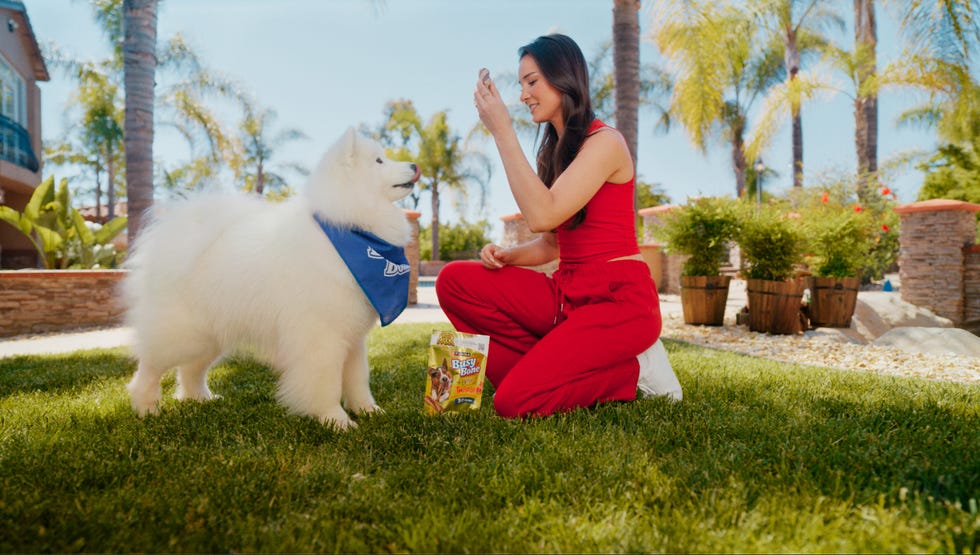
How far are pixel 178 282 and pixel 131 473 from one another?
0.97 meters

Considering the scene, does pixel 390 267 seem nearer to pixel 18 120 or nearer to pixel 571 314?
pixel 571 314

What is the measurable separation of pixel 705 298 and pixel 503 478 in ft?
19.7

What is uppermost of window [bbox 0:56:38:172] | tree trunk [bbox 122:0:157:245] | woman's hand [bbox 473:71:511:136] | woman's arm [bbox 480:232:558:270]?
window [bbox 0:56:38:172]

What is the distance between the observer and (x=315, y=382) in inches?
98.1

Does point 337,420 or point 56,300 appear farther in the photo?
point 56,300

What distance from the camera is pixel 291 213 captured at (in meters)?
2.63

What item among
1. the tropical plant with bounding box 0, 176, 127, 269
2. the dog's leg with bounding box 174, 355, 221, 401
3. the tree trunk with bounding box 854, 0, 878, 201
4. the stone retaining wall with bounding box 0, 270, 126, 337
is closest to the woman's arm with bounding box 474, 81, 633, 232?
the dog's leg with bounding box 174, 355, 221, 401

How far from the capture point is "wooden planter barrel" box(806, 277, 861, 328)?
22.8 ft

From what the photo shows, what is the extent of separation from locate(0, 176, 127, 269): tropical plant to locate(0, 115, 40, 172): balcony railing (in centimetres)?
667

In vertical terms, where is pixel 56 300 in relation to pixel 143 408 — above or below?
above

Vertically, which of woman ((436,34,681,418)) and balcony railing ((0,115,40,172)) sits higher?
balcony railing ((0,115,40,172))

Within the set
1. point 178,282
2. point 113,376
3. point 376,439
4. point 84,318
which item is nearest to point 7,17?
point 84,318

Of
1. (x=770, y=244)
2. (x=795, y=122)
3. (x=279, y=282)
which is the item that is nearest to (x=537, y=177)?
(x=279, y=282)

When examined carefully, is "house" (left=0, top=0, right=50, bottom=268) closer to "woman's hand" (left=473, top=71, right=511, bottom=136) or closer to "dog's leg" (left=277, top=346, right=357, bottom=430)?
"dog's leg" (left=277, top=346, right=357, bottom=430)
